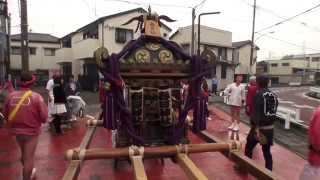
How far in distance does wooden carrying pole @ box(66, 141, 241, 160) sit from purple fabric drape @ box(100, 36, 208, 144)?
404mm

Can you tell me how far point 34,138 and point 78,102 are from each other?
21.8 ft

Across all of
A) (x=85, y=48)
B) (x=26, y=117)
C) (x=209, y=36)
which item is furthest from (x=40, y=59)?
(x=26, y=117)

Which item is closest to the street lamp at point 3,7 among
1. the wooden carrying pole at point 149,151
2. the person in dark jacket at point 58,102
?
the person in dark jacket at point 58,102

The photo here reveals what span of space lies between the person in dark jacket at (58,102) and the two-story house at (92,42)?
19257 mm

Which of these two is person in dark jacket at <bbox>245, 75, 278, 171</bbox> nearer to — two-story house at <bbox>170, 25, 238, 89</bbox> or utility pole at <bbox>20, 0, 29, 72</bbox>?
utility pole at <bbox>20, 0, 29, 72</bbox>

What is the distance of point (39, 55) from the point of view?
45469 millimetres

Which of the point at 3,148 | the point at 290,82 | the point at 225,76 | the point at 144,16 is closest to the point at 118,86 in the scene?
the point at 144,16

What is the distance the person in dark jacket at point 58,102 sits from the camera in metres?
10.2

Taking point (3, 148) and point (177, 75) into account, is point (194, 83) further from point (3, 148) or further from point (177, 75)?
point (3, 148)

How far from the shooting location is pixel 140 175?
3.36 meters

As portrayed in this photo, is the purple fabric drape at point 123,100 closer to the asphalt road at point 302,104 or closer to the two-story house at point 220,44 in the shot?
the asphalt road at point 302,104

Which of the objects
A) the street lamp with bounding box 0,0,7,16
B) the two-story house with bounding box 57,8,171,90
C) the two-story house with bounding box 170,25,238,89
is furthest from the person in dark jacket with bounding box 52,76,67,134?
the two-story house with bounding box 170,25,238,89

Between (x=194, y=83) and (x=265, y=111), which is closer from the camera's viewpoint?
(x=194, y=83)

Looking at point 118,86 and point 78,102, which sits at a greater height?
point 118,86
